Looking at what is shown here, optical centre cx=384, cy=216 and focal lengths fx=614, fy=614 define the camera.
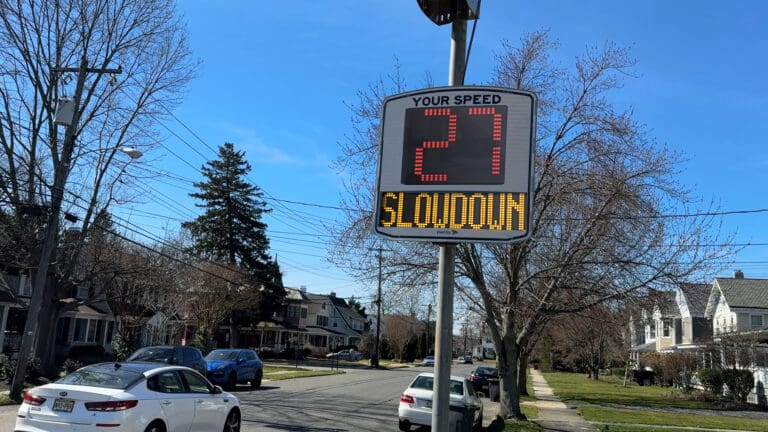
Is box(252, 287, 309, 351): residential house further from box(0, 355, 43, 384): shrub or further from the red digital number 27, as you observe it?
the red digital number 27

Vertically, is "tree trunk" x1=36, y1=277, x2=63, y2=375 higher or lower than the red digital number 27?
lower

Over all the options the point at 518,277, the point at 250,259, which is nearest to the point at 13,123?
the point at 518,277

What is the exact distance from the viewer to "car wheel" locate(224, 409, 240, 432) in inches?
442

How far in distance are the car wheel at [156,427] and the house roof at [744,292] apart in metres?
45.4

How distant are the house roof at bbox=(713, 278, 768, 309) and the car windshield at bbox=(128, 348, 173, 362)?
133 feet

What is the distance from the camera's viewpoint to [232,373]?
24.3 meters

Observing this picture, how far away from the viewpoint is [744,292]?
46.0 metres

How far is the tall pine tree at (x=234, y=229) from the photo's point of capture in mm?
53375

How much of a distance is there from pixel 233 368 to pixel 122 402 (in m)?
16.2

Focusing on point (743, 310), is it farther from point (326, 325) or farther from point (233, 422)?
point (326, 325)

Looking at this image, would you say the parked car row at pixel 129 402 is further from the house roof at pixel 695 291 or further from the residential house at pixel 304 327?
the residential house at pixel 304 327

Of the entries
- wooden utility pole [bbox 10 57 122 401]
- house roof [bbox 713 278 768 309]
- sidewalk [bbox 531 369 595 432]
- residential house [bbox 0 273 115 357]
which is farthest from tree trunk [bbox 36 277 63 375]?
house roof [bbox 713 278 768 309]

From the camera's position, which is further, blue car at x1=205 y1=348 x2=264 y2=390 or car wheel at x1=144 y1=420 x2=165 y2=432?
blue car at x1=205 y1=348 x2=264 y2=390

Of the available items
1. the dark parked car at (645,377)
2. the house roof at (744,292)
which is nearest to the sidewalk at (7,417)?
the house roof at (744,292)
